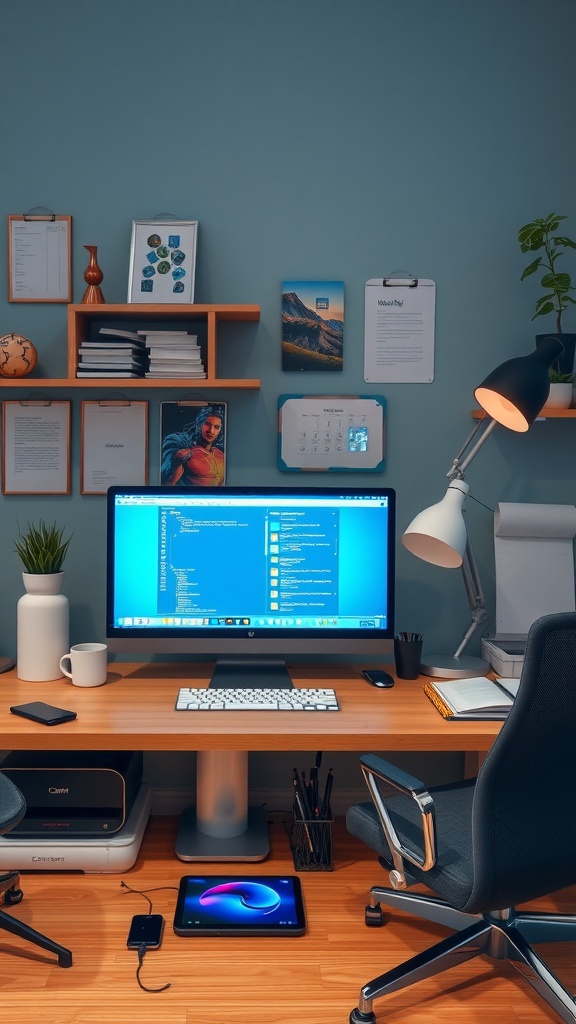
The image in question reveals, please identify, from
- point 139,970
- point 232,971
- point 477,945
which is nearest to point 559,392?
point 477,945

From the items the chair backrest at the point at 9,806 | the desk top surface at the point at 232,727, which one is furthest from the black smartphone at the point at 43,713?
the chair backrest at the point at 9,806

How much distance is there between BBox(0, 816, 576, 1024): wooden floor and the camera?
67.0 inches

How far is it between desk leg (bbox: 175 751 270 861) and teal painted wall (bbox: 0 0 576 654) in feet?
2.70

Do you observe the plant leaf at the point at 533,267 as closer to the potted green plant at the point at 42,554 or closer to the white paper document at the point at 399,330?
the white paper document at the point at 399,330

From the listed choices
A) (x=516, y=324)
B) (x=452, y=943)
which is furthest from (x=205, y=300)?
(x=452, y=943)

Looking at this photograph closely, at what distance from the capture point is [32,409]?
2496 millimetres

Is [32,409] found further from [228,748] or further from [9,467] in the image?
[228,748]

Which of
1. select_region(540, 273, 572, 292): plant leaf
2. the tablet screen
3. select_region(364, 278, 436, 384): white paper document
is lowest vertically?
the tablet screen

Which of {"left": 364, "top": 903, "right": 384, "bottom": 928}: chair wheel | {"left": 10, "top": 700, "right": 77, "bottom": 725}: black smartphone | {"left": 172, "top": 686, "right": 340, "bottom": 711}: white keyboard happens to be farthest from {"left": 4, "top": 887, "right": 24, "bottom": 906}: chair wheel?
{"left": 364, "top": 903, "right": 384, "bottom": 928}: chair wheel

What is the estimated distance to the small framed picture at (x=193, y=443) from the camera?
2.49 metres

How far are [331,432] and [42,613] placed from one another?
97 cm

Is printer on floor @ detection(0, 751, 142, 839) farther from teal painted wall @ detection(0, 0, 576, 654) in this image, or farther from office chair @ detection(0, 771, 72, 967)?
teal painted wall @ detection(0, 0, 576, 654)

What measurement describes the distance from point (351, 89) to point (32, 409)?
52.4 inches

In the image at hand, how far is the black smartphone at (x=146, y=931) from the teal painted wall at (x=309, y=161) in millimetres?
1139
